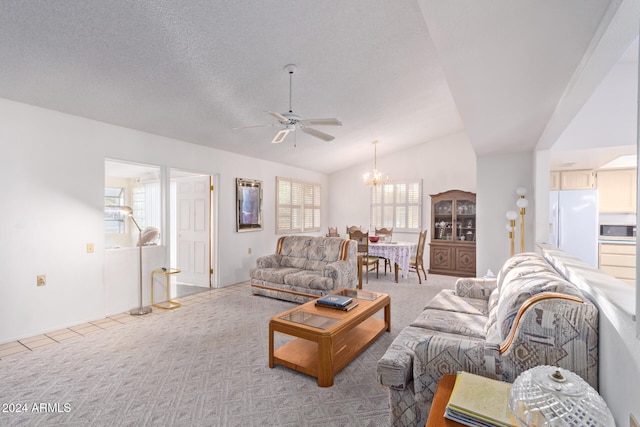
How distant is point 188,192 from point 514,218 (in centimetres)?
560

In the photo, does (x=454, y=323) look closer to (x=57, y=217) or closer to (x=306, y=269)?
(x=306, y=269)

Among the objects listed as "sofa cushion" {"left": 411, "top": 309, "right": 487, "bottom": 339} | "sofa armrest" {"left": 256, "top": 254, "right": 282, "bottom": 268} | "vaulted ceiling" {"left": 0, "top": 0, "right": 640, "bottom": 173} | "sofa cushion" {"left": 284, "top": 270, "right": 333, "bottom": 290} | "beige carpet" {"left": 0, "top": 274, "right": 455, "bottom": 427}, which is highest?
"vaulted ceiling" {"left": 0, "top": 0, "right": 640, "bottom": 173}

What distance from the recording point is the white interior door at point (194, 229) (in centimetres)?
556

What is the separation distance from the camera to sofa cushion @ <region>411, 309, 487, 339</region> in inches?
90.6

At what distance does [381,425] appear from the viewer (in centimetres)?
196

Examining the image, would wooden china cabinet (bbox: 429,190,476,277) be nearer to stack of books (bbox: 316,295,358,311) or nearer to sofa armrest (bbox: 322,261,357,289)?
sofa armrest (bbox: 322,261,357,289)

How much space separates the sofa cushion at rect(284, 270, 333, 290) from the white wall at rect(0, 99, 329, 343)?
204cm

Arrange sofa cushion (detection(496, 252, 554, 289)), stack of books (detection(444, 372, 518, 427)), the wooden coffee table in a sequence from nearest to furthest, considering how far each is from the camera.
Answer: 1. stack of books (detection(444, 372, 518, 427))
2. sofa cushion (detection(496, 252, 554, 289))
3. the wooden coffee table

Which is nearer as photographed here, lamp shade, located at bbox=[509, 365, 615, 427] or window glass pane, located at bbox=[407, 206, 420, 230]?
lamp shade, located at bbox=[509, 365, 615, 427]

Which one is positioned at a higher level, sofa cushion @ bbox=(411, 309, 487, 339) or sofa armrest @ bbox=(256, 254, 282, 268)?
sofa armrest @ bbox=(256, 254, 282, 268)

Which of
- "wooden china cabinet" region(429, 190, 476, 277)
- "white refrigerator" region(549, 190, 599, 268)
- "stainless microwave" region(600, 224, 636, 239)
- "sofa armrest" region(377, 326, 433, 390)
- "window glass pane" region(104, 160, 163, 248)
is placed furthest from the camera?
"wooden china cabinet" region(429, 190, 476, 277)

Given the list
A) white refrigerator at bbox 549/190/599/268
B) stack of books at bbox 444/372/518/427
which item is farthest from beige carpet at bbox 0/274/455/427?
white refrigerator at bbox 549/190/599/268

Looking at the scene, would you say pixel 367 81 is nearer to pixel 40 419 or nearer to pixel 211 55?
pixel 211 55

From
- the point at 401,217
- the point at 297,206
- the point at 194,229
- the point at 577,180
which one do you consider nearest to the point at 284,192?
the point at 297,206
